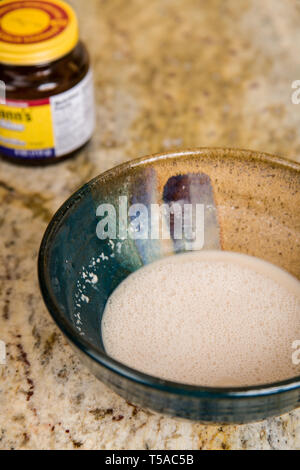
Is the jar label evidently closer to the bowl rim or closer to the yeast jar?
the yeast jar

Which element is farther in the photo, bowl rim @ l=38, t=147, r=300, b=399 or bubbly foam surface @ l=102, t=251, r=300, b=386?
bubbly foam surface @ l=102, t=251, r=300, b=386

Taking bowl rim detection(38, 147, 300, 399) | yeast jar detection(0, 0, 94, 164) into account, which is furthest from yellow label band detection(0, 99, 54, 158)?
bowl rim detection(38, 147, 300, 399)

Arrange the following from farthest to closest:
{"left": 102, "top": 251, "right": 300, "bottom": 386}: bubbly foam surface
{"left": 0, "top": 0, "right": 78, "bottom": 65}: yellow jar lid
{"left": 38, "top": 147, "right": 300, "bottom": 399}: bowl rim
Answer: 1. {"left": 0, "top": 0, "right": 78, "bottom": 65}: yellow jar lid
2. {"left": 102, "top": 251, "right": 300, "bottom": 386}: bubbly foam surface
3. {"left": 38, "top": 147, "right": 300, "bottom": 399}: bowl rim

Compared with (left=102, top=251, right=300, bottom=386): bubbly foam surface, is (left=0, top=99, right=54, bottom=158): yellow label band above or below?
above

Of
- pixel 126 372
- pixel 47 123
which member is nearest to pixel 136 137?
pixel 47 123

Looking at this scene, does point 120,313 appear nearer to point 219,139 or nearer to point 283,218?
point 283,218

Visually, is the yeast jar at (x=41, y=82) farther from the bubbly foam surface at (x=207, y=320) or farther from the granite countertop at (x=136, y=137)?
the bubbly foam surface at (x=207, y=320)
